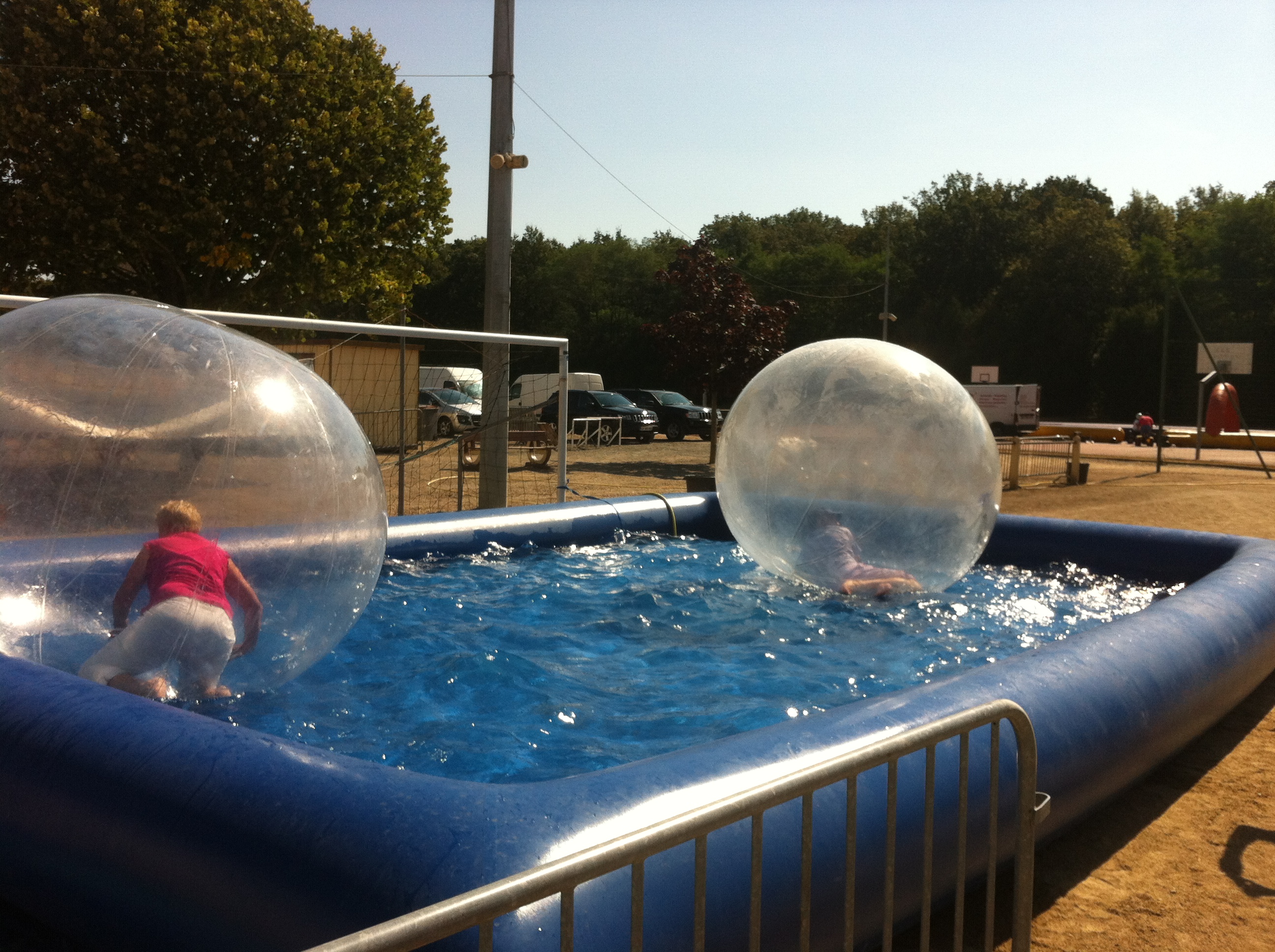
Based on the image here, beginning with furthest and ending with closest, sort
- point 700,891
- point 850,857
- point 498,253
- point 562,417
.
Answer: point 498,253, point 562,417, point 850,857, point 700,891

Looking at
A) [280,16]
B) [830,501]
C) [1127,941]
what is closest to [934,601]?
[830,501]

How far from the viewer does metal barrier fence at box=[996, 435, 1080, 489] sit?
17.4 meters

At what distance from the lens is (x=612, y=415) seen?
3159 centimetres

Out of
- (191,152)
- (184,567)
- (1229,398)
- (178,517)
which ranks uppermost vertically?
(191,152)

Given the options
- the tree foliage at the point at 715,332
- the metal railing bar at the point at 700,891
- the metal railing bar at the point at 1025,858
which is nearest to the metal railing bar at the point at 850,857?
the metal railing bar at the point at 700,891

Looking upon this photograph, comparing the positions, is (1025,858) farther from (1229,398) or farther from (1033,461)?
(1229,398)

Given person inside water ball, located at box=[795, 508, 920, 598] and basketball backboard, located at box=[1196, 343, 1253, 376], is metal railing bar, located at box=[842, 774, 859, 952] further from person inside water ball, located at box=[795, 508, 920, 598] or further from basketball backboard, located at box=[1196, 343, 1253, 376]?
basketball backboard, located at box=[1196, 343, 1253, 376]

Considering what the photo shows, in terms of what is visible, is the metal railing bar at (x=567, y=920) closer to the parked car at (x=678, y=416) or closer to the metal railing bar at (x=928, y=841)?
the metal railing bar at (x=928, y=841)

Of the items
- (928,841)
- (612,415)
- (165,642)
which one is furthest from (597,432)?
(928,841)

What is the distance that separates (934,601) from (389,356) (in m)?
18.1

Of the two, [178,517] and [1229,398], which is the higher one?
[1229,398]

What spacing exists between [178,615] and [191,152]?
17.9 m

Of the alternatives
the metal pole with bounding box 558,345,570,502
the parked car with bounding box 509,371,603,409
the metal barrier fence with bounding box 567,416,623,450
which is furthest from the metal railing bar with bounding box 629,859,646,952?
the parked car with bounding box 509,371,603,409

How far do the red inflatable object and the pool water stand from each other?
767 inches
